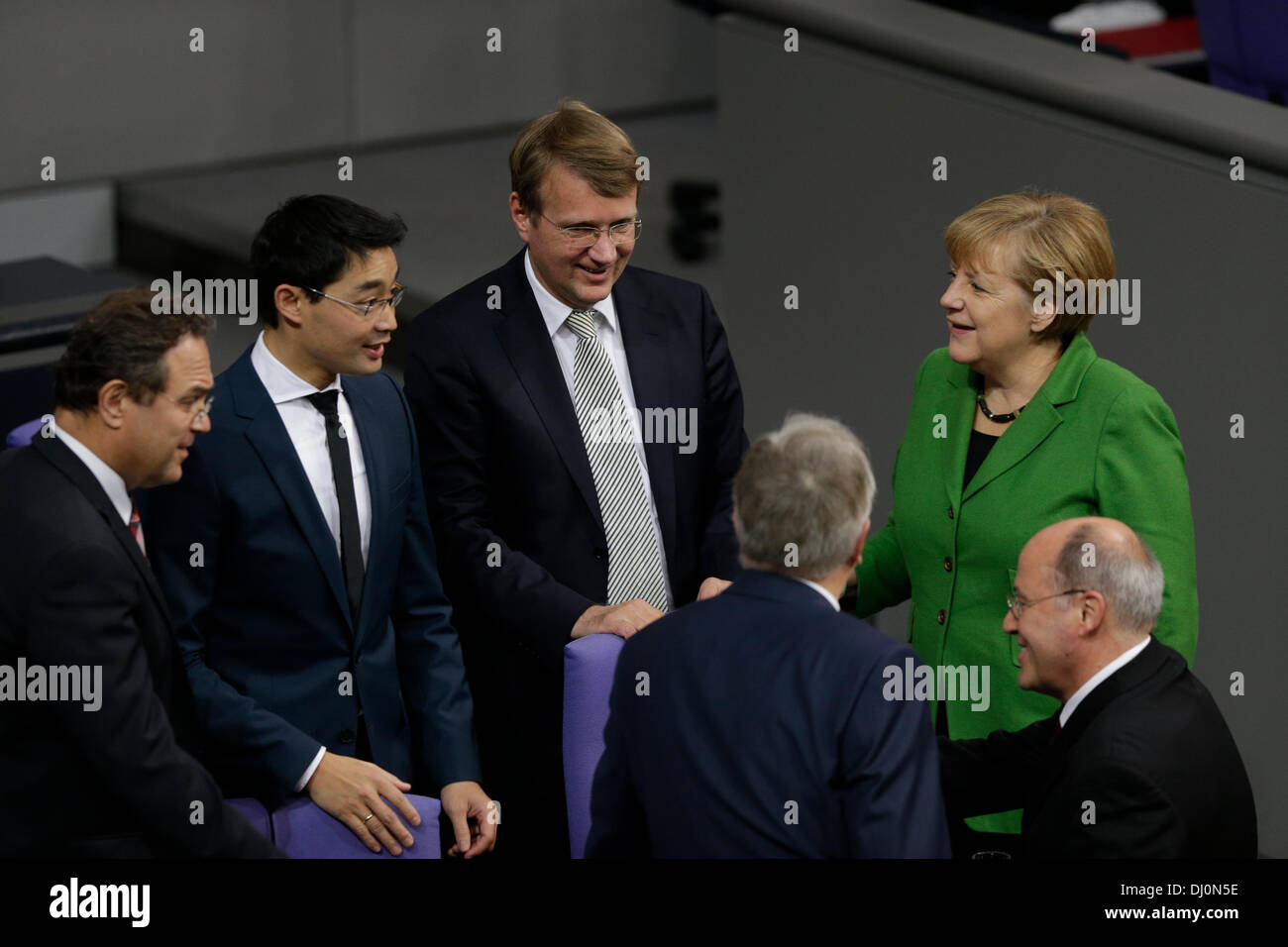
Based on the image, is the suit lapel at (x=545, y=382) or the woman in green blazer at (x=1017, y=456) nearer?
the woman in green blazer at (x=1017, y=456)

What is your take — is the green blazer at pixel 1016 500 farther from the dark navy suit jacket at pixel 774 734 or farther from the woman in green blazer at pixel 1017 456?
the dark navy suit jacket at pixel 774 734

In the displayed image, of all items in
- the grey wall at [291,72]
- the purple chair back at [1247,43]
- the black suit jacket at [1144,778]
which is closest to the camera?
the black suit jacket at [1144,778]

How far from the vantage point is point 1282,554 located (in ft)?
11.6

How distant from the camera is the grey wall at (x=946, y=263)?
355cm

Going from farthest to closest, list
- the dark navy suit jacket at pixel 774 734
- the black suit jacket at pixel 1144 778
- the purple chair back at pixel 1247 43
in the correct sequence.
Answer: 1. the purple chair back at pixel 1247 43
2. the black suit jacket at pixel 1144 778
3. the dark navy suit jacket at pixel 774 734

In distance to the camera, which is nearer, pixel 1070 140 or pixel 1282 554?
pixel 1282 554

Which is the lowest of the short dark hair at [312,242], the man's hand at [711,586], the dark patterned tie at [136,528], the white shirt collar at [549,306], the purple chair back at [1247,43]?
the man's hand at [711,586]

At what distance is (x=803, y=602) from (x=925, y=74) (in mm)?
2363

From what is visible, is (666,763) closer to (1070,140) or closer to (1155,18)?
(1070,140)

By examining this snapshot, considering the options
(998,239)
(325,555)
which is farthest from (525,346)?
(998,239)

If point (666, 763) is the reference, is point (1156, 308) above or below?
above

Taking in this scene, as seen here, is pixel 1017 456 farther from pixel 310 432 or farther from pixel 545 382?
pixel 310 432

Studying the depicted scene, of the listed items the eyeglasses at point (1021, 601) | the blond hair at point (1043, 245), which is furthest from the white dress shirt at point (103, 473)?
the blond hair at point (1043, 245)

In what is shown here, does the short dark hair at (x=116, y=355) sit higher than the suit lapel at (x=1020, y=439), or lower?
higher
